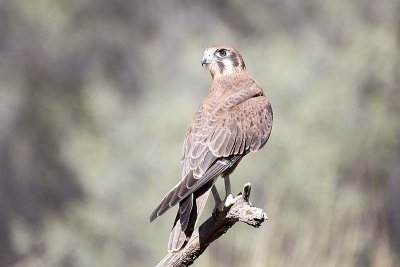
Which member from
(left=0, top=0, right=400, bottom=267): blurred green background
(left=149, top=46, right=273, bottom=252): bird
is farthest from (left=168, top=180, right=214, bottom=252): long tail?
(left=0, top=0, right=400, bottom=267): blurred green background

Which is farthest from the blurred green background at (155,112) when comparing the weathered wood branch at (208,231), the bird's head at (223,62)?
the weathered wood branch at (208,231)

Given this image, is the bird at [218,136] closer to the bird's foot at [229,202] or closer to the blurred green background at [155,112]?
the bird's foot at [229,202]

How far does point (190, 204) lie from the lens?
5184mm

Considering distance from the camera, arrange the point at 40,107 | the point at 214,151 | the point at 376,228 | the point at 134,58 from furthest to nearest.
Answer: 1. the point at 134,58
2. the point at 40,107
3. the point at 376,228
4. the point at 214,151

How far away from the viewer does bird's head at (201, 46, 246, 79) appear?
6.54m

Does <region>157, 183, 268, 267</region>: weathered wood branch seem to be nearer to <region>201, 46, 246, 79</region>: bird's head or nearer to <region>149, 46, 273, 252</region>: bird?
<region>149, 46, 273, 252</region>: bird

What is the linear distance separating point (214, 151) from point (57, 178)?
9.44 metres

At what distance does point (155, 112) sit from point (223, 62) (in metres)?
8.50

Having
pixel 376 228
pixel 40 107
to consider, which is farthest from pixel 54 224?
pixel 376 228

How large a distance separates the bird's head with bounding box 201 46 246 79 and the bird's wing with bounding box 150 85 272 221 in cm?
33

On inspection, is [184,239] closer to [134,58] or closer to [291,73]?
[291,73]

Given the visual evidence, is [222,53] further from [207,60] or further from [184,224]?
[184,224]

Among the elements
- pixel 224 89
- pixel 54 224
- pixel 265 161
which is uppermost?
pixel 54 224

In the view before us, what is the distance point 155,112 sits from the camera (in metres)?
15.0
